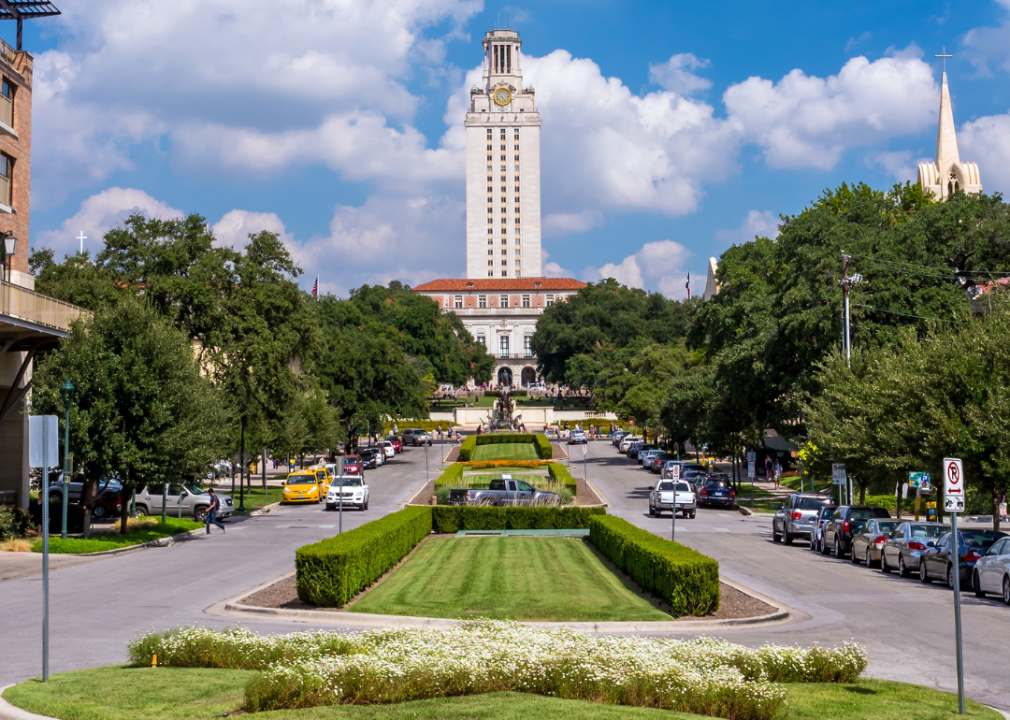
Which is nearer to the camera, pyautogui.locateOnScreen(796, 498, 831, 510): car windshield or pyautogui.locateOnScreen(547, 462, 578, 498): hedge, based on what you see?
pyautogui.locateOnScreen(796, 498, 831, 510): car windshield

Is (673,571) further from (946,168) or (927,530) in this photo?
(946,168)

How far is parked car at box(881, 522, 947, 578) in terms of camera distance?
23.5 meters

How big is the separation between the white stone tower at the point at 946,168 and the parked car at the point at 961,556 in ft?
257

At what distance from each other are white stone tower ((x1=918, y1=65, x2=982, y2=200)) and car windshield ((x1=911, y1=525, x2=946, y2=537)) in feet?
250

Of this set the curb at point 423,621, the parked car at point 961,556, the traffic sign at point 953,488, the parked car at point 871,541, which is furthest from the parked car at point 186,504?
the traffic sign at point 953,488

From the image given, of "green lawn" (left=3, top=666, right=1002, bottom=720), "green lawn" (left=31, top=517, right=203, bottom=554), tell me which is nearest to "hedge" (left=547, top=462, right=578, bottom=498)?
"green lawn" (left=31, top=517, right=203, bottom=554)

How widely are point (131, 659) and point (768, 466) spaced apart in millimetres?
55580

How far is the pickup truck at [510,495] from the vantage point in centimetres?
4059

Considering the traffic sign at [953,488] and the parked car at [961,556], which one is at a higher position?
the traffic sign at [953,488]

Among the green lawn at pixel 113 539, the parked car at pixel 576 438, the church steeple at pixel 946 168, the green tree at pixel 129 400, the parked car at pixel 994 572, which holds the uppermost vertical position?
the church steeple at pixel 946 168

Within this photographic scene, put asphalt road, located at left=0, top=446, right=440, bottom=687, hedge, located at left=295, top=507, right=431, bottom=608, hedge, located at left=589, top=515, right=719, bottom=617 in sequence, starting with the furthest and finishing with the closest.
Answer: hedge, located at left=295, top=507, right=431, bottom=608 → hedge, located at left=589, top=515, right=719, bottom=617 → asphalt road, located at left=0, top=446, right=440, bottom=687

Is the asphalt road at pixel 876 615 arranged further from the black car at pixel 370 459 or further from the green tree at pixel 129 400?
the black car at pixel 370 459

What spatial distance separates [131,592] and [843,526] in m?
19.2

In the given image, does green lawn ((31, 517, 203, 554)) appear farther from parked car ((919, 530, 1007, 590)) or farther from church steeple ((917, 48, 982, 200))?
church steeple ((917, 48, 982, 200))
